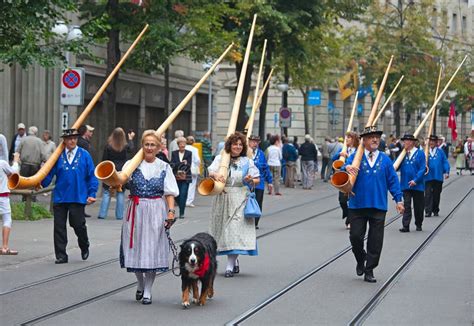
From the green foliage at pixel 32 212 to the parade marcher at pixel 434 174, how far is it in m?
7.89

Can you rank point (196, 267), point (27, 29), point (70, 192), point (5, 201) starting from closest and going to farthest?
point (196, 267) < point (70, 192) < point (5, 201) < point (27, 29)

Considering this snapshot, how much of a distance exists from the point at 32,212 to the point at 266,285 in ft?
31.4

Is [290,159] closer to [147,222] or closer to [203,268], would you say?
[147,222]

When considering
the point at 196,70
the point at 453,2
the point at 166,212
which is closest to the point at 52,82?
the point at 196,70

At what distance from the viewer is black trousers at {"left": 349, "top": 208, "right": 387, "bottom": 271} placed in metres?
13.0

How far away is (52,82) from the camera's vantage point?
35719 millimetres

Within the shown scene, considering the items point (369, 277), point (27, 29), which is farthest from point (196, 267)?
point (27, 29)

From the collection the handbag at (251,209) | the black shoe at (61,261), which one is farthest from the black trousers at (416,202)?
the black shoe at (61,261)

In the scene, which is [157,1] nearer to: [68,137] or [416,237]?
[416,237]

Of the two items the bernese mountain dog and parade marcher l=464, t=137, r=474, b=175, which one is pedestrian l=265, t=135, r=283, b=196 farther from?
the bernese mountain dog

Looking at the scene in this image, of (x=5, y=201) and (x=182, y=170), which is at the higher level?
(x=182, y=170)

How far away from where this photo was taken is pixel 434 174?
932 inches

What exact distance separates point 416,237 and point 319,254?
3.47 m

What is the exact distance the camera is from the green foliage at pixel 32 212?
20.9 metres
